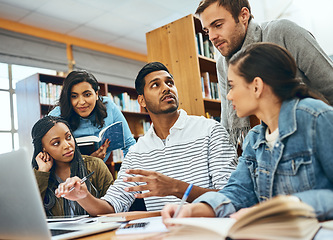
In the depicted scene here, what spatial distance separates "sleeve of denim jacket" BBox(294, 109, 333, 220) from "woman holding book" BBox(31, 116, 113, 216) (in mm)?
1182

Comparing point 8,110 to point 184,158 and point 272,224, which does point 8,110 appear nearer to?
point 184,158

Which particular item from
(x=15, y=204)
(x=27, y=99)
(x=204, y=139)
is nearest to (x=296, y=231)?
(x=15, y=204)

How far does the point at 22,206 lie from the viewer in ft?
2.77

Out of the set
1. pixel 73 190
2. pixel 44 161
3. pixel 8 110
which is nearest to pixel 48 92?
pixel 8 110

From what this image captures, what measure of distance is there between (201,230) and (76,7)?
4557 millimetres

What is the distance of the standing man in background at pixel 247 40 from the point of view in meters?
1.45

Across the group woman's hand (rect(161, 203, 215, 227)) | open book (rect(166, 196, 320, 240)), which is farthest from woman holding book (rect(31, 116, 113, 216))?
open book (rect(166, 196, 320, 240))

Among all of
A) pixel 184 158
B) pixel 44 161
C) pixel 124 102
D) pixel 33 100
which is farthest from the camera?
pixel 124 102

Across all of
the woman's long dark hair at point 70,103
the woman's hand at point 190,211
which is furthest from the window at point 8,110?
the woman's hand at point 190,211

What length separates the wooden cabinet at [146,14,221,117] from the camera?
10.6ft

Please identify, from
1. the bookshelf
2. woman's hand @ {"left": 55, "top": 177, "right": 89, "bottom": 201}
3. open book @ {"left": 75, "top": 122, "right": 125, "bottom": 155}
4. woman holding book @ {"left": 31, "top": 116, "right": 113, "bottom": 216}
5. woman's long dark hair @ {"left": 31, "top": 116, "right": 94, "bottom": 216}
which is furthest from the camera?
the bookshelf

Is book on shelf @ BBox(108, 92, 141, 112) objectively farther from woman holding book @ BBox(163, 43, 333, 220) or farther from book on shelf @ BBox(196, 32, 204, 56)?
woman holding book @ BBox(163, 43, 333, 220)

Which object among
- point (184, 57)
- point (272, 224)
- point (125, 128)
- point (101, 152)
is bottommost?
point (272, 224)

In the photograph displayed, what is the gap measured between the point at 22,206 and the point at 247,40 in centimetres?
130
